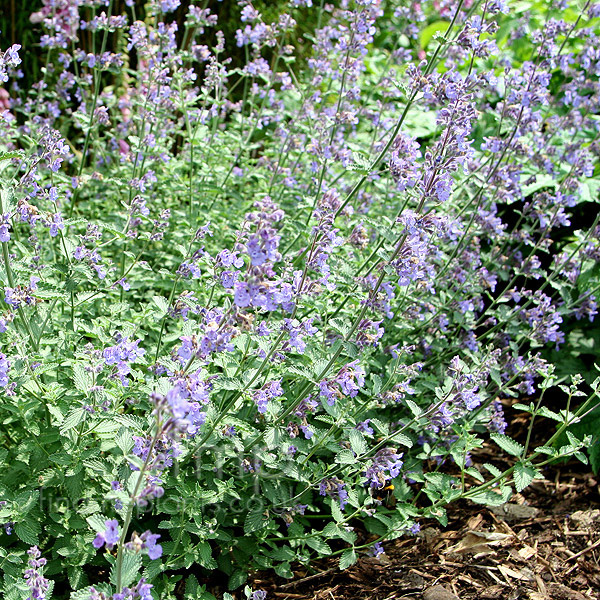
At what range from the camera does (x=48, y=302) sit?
12.7 ft

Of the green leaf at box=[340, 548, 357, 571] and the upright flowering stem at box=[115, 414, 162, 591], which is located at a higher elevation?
the upright flowering stem at box=[115, 414, 162, 591]

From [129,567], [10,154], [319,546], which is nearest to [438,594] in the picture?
[319,546]

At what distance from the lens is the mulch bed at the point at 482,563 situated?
10.8 ft

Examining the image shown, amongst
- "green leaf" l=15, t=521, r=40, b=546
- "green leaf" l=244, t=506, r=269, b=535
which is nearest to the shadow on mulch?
"green leaf" l=244, t=506, r=269, b=535

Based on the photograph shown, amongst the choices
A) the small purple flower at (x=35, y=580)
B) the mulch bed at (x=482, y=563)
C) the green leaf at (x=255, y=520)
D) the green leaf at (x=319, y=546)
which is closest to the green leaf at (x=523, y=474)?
the mulch bed at (x=482, y=563)

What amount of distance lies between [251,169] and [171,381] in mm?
2974

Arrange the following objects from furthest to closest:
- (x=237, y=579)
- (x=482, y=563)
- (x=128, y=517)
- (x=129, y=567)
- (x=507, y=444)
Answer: (x=482, y=563) < (x=507, y=444) < (x=237, y=579) < (x=129, y=567) < (x=128, y=517)

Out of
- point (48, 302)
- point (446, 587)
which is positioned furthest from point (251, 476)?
point (48, 302)

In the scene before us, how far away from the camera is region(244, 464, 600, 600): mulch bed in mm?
3305

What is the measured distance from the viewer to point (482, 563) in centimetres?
350

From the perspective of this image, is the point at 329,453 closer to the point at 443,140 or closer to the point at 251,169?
the point at 443,140

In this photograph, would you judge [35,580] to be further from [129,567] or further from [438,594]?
[438,594]

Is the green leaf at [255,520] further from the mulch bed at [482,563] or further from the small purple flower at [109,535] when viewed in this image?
the small purple flower at [109,535]

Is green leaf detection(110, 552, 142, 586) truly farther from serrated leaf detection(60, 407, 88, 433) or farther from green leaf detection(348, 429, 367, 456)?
green leaf detection(348, 429, 367, 456)
